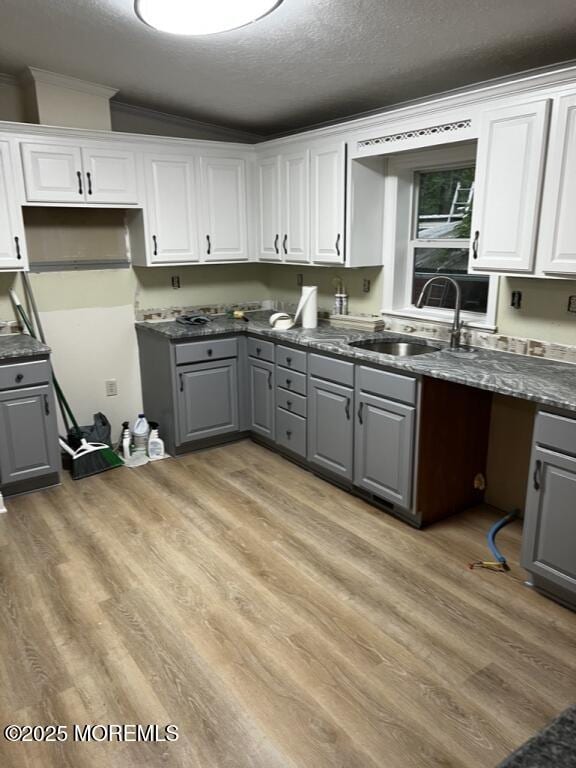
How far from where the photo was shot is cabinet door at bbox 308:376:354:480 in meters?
3.38

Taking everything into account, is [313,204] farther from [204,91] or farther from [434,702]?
[434,702]

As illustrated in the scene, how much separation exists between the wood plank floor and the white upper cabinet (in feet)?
6.46

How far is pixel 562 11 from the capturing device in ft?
7.39

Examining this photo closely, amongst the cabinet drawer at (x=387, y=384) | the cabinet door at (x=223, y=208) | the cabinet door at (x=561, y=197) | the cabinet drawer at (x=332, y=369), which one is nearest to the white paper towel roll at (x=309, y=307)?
the cabinet drawer at (x=332, y=369)

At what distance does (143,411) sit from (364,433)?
2.04 metres

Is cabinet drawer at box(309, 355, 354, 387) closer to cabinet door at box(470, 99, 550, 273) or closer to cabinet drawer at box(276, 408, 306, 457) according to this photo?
cabinet drawer at box(276, 408, 306, 457)

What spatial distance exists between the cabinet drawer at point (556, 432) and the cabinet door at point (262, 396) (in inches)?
79.9

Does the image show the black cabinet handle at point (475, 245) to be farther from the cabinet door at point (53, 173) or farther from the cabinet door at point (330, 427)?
the cabinet door at point (53, 173)

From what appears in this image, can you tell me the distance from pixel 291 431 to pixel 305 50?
2.29 m

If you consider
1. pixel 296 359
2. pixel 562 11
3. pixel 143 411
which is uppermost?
pixel 562 11

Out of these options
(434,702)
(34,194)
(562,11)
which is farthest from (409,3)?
(434,702)

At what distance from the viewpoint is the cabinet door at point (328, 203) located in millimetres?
3637

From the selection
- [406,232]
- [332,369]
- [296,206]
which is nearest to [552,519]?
[332,369]

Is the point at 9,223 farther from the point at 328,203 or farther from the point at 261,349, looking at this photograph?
the point at 328,203
